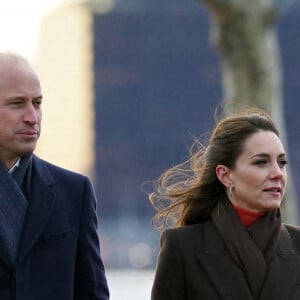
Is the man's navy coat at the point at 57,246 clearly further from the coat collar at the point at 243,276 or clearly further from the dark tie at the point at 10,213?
the coat collar at the point at 243,276

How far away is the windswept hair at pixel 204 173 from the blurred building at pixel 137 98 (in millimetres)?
47472

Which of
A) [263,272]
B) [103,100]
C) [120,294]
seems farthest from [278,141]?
[103,100]

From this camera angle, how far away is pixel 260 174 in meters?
4.91

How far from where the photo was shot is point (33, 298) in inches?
186

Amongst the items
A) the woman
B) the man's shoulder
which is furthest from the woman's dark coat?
the man's shoulder

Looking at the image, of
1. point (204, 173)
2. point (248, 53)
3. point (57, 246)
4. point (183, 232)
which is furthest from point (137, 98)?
point (57, 246)

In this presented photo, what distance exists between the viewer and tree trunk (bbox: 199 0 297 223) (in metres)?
10.7

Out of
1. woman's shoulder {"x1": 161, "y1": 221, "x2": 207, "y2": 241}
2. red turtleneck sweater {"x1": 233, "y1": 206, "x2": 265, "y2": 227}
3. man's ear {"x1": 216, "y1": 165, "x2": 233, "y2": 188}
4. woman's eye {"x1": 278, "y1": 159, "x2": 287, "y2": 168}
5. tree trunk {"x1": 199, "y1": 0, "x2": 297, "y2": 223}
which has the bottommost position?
woman's shoulder {"x1": 161, "y1": 221, "x2": 207, "y2": 241}

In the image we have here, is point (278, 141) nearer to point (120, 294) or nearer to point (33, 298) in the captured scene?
point (33, 298)

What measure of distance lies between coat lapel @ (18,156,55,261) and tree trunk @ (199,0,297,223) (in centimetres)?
580

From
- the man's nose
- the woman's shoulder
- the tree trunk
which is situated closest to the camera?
the man's nose

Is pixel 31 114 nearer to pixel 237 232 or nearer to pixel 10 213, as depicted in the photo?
pixel 10 213

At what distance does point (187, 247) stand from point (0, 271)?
2.26ft

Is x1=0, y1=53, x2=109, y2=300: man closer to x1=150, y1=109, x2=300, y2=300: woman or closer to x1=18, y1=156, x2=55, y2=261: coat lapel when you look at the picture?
x1=18, y1=156, x2=55, y2=261: coat lapel
